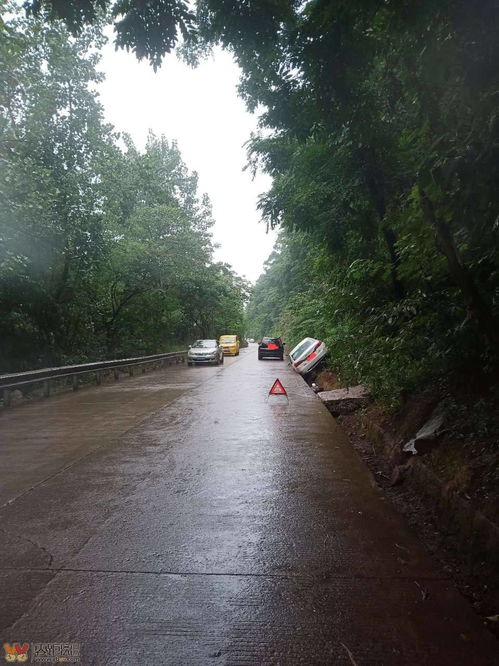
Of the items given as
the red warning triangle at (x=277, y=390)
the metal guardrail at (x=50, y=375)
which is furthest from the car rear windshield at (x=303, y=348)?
the metal guardrail at (x=50, y=375)

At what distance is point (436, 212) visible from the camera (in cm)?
387

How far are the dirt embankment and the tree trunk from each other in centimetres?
93

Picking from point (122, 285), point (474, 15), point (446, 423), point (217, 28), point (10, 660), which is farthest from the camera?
point (122, 285)

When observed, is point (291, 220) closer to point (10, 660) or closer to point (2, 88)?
point (10, 660)

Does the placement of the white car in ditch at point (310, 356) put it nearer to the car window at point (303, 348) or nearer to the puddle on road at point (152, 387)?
the car window at point (303, 348)

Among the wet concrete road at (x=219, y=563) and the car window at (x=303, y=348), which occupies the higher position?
the car window at (x=303, y=348)

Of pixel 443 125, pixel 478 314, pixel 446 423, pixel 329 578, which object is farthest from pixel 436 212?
pixel 329 578

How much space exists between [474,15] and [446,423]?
4050 mm

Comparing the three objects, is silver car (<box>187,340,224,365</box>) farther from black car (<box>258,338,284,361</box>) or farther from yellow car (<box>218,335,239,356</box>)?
yellow car (<box>218,335,239,356</box>)

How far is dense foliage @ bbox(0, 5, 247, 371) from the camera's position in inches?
539

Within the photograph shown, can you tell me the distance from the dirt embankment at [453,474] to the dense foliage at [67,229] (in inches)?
324

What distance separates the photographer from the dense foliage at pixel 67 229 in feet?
44.9

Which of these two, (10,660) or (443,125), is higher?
(443,125)

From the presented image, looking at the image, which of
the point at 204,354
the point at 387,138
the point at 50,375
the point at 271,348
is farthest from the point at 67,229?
the point at 271,348
